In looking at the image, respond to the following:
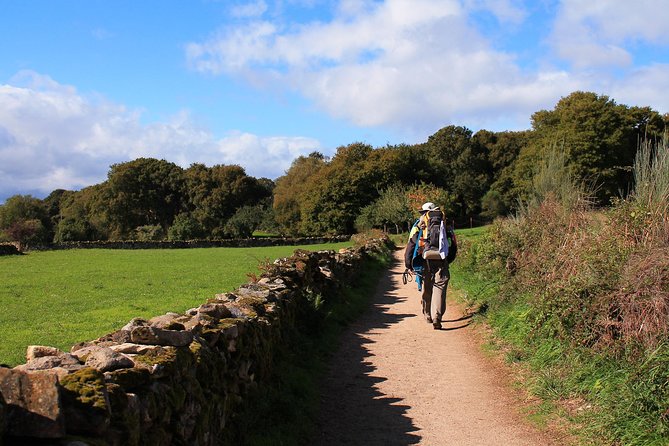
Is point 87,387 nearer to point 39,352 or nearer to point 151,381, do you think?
point 151,381

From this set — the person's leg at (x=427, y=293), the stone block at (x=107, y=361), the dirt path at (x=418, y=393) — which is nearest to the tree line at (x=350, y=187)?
the person's leg at (x=427, y=293)

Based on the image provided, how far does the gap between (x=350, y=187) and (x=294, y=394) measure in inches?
2159

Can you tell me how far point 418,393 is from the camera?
7.55 m

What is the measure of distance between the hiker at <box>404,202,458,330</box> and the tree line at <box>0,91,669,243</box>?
103ft

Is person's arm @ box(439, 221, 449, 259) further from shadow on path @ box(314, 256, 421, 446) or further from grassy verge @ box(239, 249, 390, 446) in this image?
grassy verge @ box(239, 249, 390, 446)

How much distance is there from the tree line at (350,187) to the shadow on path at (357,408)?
111 ft

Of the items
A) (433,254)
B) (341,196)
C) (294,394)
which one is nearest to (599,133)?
(341,196)

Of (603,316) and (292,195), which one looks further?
(292,195)

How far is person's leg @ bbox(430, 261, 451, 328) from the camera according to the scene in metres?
11.1

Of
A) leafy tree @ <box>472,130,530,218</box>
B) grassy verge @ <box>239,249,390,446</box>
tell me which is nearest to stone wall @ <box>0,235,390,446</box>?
grassy verge @ <box>239,249,390,446</box>

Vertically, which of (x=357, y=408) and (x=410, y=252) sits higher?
(x=410, y=252)

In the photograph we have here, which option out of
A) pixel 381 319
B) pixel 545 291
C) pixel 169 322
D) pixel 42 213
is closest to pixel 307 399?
pixel 169 322

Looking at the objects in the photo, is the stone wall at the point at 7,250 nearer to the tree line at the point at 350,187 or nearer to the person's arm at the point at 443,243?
the tree line at the point at 350,187

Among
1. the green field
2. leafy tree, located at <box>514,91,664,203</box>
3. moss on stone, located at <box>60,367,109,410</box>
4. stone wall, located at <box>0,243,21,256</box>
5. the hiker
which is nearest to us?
moss on stone, located at <box>60,367,109,410</box>
